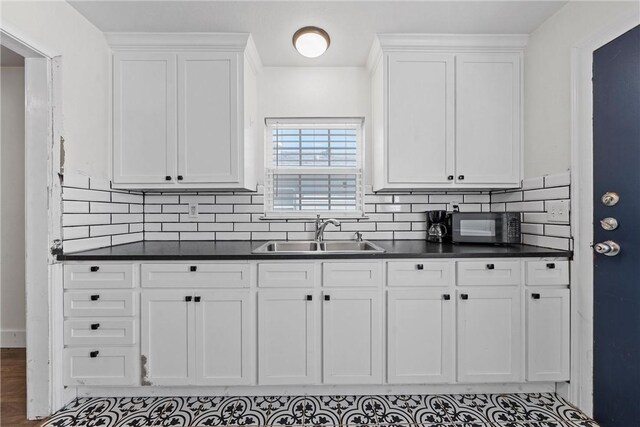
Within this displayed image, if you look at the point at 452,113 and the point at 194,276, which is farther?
the point at 452,113

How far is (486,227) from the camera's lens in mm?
2178

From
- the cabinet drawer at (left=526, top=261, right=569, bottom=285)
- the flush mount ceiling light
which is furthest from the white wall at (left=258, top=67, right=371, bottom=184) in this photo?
the cabinet drawer at (left=526, top=261, right=569, bottom=285)

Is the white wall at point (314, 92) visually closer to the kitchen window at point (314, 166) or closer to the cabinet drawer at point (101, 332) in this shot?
the kitchen window at point (314, 166)

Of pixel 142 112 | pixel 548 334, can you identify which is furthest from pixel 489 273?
pixel 142 112

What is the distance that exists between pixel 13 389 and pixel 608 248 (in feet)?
11.9

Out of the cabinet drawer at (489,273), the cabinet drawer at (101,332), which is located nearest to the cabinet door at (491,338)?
the cabinet drawer at (489,273)

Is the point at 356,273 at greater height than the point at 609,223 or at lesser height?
lesser

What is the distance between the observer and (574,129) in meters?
1.81

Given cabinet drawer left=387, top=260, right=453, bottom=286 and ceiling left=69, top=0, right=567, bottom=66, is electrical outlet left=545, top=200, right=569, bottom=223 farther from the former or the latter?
ceiling left=69, top=0, right=567, bottom=66

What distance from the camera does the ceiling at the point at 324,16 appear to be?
6.12 ft

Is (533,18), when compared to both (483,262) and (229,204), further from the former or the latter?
(229,204)

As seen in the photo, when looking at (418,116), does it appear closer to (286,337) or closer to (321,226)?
(321,226)

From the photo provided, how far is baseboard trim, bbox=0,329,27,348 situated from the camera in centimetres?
258

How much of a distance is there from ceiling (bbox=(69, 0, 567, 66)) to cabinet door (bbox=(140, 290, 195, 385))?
1.72 metres
